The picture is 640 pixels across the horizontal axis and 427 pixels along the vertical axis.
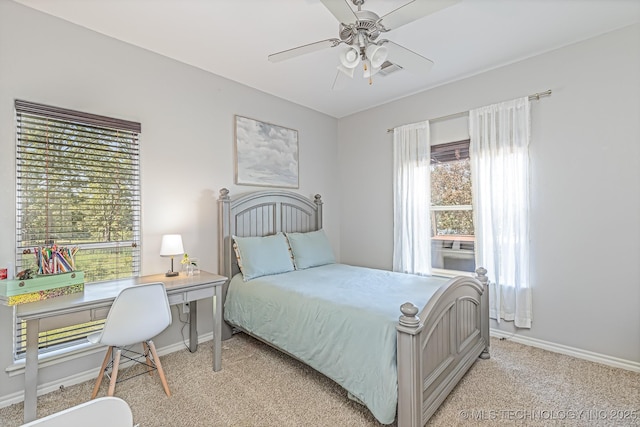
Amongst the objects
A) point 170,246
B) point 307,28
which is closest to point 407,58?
point 307,28

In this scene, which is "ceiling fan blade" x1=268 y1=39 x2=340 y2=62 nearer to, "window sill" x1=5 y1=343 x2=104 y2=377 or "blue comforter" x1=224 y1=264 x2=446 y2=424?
"blue comforter" x1=224 y1=264 x2=446 y2=424

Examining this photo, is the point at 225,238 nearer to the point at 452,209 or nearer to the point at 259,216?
the point at 259,216

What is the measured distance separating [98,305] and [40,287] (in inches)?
14.6

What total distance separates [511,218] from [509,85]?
134cm

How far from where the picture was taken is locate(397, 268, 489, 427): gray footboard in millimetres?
1640

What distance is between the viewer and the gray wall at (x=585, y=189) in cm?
246

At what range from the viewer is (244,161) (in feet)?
11.4

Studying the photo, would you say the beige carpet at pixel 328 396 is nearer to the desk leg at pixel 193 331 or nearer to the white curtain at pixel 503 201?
the desk leg at pixel 193 331

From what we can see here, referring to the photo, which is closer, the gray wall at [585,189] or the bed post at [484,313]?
the gray wall at [585,189]

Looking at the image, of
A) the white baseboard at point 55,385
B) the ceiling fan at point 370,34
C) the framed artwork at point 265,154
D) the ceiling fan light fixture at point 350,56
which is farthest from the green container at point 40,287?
the ceiling fan light fixture at point 350,56

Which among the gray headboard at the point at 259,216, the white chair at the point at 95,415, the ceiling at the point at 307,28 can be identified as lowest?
the white chair at the point at 95,415

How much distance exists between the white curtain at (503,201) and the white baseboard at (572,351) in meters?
0.15

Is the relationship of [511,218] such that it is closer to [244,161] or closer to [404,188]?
[404,188]

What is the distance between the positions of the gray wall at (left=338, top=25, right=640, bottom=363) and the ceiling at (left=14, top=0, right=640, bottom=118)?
0.23 meters
